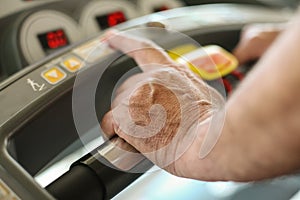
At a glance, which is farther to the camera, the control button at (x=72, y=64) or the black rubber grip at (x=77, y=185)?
the control button at (x=72, y=64)

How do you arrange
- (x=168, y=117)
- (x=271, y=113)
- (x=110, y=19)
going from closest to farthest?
(x=271, y=113) < (x=168, y=117) < (x=110, y=19)

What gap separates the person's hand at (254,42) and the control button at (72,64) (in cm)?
30

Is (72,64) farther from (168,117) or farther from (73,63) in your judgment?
(168,117)

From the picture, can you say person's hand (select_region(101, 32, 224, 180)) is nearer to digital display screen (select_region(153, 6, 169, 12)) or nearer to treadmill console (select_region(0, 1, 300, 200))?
treadmill console (select_region(0, 1, 300, 200))

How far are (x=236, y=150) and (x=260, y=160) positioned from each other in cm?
3

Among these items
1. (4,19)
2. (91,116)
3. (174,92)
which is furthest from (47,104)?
(4,19)

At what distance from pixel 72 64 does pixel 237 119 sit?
39 cm

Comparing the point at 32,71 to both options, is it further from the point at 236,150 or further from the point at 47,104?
the point at 236,150

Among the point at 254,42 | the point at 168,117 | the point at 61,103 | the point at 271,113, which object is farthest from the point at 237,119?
the point at 254,42

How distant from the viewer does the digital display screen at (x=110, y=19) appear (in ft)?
3.10

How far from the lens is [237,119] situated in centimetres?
37

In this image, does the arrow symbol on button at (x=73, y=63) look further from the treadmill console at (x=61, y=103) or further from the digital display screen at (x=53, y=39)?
the digital display screen at (x=53, y=39)

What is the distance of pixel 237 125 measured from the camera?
0.37m

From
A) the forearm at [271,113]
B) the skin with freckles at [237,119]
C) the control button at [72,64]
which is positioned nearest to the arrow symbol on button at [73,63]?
the control button at [72,64]
